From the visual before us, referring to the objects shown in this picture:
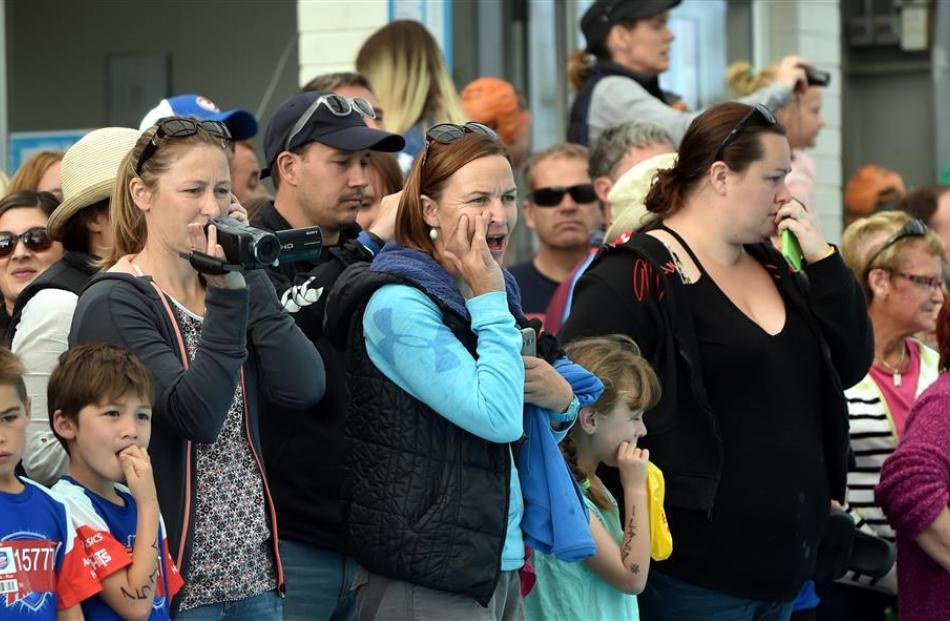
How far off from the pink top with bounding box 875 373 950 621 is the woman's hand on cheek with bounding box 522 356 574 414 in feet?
6.16

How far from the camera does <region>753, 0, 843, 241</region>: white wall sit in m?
13.0

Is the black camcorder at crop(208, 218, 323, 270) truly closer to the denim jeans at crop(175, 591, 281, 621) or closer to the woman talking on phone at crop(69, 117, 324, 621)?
the woman talking on phone at crop(69, 117, 324, 621)

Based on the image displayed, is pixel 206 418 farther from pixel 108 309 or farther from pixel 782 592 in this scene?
pixel 782 592

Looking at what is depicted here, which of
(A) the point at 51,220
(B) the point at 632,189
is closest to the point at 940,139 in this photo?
(B) the point at 632,189

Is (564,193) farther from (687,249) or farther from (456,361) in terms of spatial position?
(456,361)

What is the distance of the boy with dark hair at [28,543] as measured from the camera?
11.1 feet

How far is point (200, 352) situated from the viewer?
12.0 ft

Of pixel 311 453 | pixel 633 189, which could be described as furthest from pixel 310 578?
pixel 633 189

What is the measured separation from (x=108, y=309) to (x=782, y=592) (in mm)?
2155

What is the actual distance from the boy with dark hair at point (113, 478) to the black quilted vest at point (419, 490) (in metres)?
0.46

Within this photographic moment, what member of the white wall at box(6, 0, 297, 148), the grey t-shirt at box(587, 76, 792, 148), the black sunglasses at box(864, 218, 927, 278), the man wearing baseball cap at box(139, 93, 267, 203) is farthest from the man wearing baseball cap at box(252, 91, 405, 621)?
the white wall at box(6, 0, 297, 148)

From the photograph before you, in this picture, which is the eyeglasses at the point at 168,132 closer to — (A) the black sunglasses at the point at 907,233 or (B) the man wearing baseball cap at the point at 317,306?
(B) the man wearing baseball cap at the point at 317,306

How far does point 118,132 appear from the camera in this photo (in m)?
4.63

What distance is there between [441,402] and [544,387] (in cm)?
35
